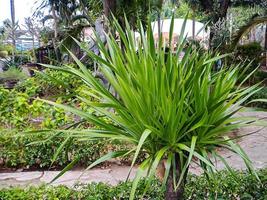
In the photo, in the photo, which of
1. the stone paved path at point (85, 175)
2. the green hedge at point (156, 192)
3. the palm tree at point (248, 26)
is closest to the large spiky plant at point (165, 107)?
the green hedge at point (156, 192)

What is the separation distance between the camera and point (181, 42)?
Answer: 2.04m

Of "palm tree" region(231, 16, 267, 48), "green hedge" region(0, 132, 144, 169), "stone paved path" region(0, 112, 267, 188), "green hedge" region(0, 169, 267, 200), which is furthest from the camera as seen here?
"palm tree" region(231, 16, 267, 48)

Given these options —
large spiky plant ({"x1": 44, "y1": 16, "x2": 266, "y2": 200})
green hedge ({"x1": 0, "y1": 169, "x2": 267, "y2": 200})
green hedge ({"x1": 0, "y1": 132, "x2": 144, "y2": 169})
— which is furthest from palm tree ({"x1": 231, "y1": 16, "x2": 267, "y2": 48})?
large spiky plant ({"x1": 44, "y1": 16, "x2": 266, "y2": 200})

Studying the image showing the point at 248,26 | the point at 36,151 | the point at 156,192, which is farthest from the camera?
the point at 248,26

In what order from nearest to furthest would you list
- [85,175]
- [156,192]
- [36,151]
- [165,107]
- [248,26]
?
[165,107] < [156,192] < [85,175] < [36,151] < [248,26]

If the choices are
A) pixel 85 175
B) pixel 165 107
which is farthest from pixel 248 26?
pixel 165 107

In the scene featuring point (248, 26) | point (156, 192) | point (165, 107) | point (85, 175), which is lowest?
point (85, 175)

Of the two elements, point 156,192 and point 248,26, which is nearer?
point 156,192

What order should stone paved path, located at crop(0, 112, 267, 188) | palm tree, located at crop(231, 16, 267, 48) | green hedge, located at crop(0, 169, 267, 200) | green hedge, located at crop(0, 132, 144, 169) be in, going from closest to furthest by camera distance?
green hedge, located at crop(0, 169, 267, 200)
stone paved path, located at crop(0, 112, 267, 188)
green hedge, located at crop(0, 132, 144, 169)
palm tree, located at crop(231, 16, 267, 48)

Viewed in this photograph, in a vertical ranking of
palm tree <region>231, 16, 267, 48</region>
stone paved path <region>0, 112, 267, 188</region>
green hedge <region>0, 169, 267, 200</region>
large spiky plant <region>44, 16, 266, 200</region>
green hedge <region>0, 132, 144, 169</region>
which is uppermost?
palm tree <region>231, 16, 267, 48</region>

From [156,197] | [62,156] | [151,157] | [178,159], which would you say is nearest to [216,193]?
[156,197]

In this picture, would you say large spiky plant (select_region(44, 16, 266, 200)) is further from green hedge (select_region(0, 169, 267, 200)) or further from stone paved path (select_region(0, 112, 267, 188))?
stone paved path (select_region(0, 112, 267, 188))

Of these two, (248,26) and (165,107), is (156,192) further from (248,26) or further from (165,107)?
(248,26)

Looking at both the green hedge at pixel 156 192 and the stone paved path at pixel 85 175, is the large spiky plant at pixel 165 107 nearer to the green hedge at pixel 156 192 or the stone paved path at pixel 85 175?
the green hedge at pixel 156 192
